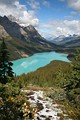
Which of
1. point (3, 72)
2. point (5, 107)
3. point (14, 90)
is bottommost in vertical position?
point (5, 107)

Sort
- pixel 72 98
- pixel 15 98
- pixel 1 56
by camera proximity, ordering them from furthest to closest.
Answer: pixel 1 56 → pixel 72 98 → pixel 15 98

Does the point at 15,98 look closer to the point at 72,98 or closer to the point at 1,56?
the point at 72,98

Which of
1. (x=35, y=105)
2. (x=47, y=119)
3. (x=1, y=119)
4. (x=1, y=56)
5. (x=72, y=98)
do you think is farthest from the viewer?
(x=1, y=56)

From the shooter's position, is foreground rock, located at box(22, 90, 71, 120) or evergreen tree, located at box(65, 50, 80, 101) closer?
foreground rock, located at box(22, 90, 71, 120)

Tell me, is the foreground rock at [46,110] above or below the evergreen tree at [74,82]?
below

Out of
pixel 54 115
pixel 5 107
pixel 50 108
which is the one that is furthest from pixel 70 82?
pixel 5 107

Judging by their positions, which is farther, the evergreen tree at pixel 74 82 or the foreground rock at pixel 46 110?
the evergreen tree at pixel 74 82

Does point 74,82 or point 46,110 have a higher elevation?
point 74,82

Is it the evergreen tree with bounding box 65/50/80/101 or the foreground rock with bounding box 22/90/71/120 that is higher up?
the evergreen tree with bounding box 65/50/80/101

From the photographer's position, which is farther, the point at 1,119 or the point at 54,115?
the point at 54,115

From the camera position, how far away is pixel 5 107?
13.8 meters

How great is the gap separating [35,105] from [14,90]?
6.48m

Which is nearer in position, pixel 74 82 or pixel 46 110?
pixel 46 110

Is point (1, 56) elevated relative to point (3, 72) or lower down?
elevated
